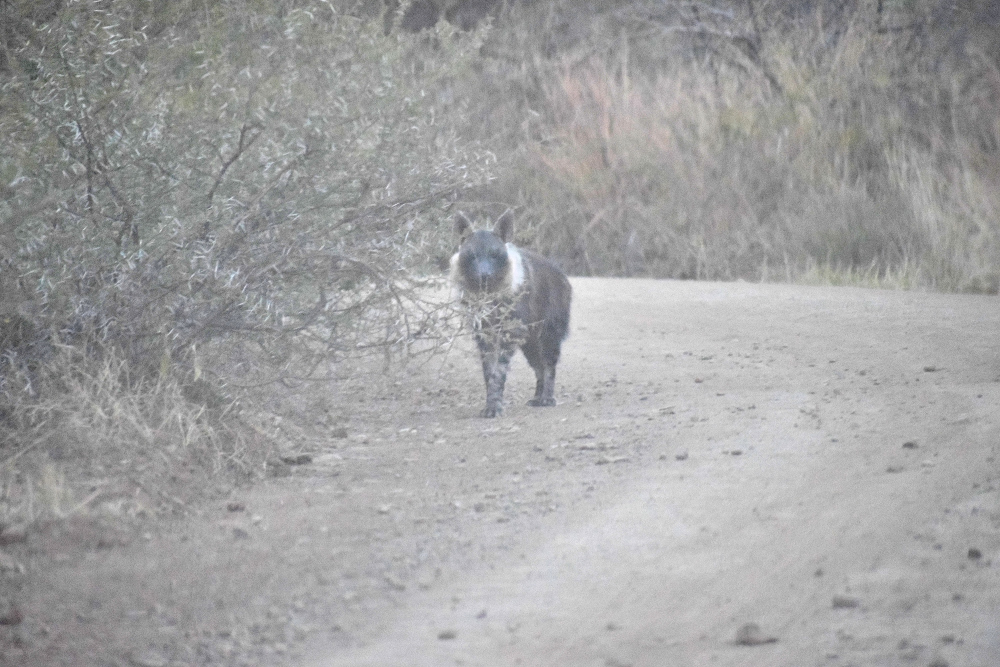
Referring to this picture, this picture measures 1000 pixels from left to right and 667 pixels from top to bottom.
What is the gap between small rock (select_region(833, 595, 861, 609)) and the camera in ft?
14.3

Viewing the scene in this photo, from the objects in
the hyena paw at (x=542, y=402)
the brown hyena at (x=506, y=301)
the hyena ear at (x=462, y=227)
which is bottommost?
the hyena paw at (x=542, y=402)

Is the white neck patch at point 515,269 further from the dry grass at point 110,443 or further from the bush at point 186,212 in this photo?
the dry grass at point 110,443

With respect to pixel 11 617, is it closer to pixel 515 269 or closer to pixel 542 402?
pixel 542 402

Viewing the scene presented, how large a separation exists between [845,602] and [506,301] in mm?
4883

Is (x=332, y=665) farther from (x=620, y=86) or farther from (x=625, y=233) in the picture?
(x=620, y=86)

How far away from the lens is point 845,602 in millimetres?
4367

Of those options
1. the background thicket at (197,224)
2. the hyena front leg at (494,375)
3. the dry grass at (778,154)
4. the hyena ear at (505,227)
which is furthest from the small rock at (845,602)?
the dry grass at (778,154)

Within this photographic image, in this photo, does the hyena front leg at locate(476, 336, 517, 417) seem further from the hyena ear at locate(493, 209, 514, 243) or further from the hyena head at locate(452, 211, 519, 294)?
the hyena ear at locate(493, 209, 514, 243)

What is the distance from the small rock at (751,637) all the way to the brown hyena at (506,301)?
14.5ft

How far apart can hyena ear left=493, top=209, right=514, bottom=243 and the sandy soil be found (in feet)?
3.88

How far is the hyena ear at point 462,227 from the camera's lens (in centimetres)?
888

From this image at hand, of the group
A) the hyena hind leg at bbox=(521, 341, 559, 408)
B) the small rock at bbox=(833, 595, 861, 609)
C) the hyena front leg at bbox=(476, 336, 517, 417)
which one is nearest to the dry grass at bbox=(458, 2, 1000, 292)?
the hyena hind leg at bbox=(521, 341, 559, 408)

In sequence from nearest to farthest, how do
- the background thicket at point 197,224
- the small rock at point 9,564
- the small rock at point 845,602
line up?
the small rock at point 845,602 → the small rock at point 9,564 → the background thicket at point 197,224

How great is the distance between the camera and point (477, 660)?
4.10 m
